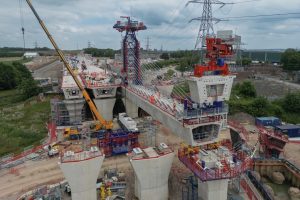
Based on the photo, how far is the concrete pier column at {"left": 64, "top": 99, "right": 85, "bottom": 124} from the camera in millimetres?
56219

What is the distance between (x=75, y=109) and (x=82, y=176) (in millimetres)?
27740

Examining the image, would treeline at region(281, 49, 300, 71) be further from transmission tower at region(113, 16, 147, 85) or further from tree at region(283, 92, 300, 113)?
transmission tower at region(113, 16, 147, 85)

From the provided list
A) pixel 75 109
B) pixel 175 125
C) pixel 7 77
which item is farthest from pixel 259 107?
pixel 7 77

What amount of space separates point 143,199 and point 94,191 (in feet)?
18.0

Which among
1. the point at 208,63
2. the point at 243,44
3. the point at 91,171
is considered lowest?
the point at 91,171

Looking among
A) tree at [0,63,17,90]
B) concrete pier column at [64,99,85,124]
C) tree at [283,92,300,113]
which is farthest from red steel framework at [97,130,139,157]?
tree at [0,63,17,90]

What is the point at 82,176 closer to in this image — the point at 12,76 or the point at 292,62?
the point at 12,76

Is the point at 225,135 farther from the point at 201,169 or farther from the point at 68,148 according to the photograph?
the point at 68,148

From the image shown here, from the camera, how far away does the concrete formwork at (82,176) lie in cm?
3028

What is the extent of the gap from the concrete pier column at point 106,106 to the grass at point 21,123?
37.6 ft

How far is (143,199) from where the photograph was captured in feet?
106

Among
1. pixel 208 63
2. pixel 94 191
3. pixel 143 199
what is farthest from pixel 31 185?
pixel 208 63

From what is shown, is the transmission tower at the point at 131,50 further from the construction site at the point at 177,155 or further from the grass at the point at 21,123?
the grass at the point at 21,123

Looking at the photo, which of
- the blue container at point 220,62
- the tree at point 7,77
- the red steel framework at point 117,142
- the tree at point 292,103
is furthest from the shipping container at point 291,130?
the tree at point 7,77
